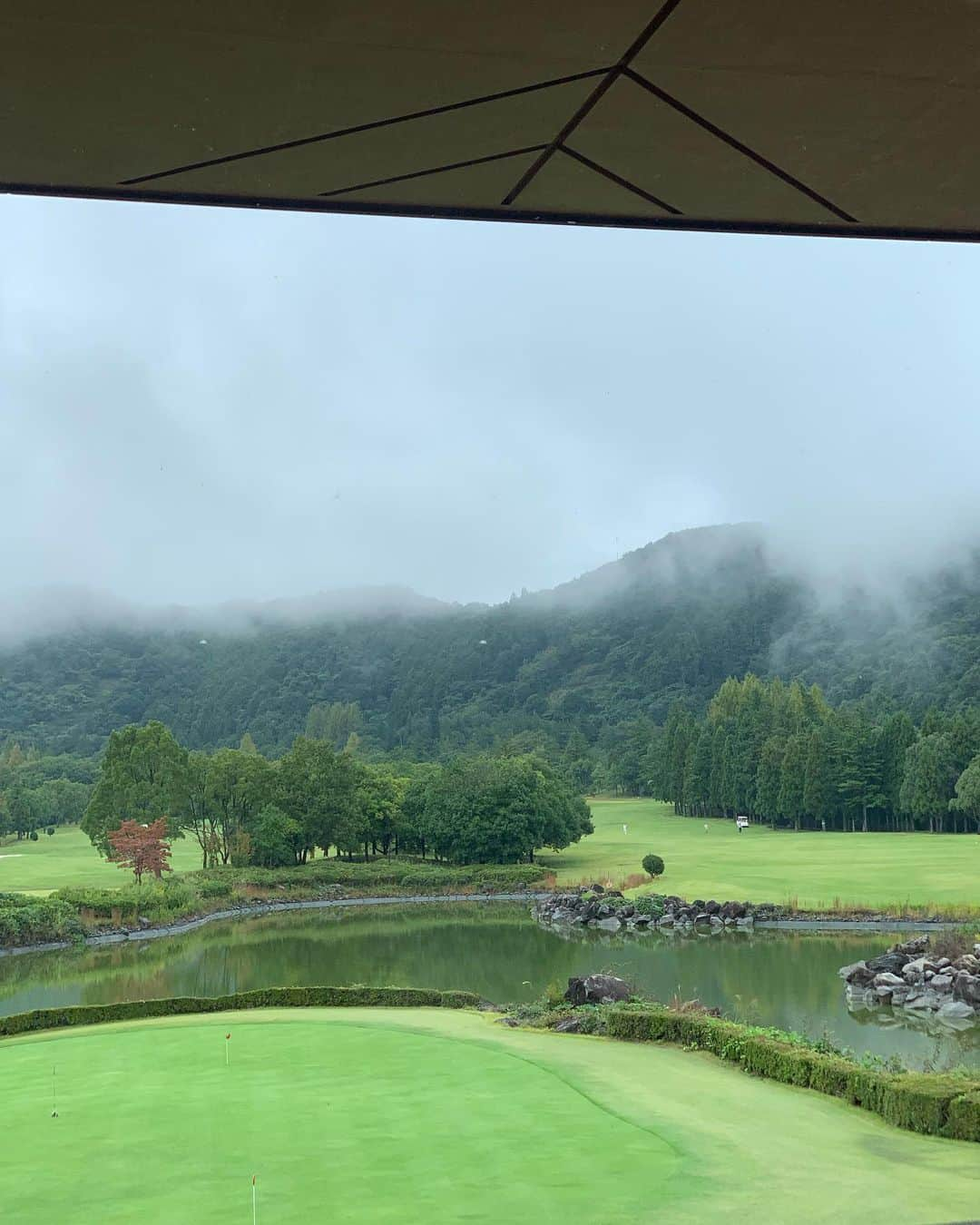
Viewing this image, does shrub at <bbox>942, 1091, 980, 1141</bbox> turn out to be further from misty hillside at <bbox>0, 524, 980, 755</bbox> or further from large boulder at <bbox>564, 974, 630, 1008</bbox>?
misty hillside at <bbox>0, 524, 980, 755</bbox>

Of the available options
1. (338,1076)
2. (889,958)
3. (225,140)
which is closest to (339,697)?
(889,958)

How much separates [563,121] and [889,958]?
899 inches

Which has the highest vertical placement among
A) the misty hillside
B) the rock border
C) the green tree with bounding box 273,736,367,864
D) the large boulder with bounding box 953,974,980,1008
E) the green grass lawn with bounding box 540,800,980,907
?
the misty hillside

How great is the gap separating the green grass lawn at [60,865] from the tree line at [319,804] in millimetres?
1433

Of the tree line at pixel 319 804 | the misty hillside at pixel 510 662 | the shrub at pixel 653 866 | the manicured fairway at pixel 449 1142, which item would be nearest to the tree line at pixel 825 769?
the tree line at pixel 319 804

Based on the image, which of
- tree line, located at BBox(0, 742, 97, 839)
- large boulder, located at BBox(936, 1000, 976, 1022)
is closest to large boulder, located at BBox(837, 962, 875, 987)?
large boulder, located at BBox(936, 1000, 976, 1022)

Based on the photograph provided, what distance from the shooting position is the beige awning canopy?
150cm

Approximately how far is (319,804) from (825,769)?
2417 cm

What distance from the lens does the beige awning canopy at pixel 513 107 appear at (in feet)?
4.92

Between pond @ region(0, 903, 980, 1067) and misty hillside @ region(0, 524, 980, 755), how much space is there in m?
54.2

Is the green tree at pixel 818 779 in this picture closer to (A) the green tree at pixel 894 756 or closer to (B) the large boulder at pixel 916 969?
(A) the green tree at pixel 894 756

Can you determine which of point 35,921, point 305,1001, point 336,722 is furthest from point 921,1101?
point 336,722

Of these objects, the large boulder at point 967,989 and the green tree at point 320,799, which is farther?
the green tree at point 320,799

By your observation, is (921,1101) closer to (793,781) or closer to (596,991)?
(596,991)
